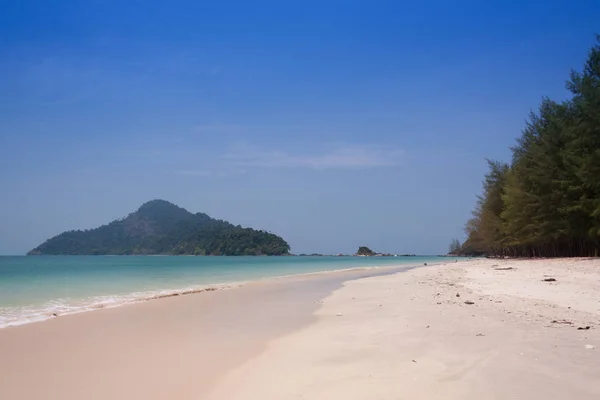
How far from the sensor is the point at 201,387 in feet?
16.4

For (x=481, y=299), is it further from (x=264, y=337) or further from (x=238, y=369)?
(x=238, y=369)

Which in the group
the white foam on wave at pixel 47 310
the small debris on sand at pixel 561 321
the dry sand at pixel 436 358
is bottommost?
the white foam on wave at pixel 47 310

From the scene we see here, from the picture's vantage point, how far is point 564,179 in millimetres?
33188

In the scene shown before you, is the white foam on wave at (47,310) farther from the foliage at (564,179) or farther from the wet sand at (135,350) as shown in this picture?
the foliage at (564,179)

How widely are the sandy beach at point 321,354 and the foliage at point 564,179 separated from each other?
73.8 feet

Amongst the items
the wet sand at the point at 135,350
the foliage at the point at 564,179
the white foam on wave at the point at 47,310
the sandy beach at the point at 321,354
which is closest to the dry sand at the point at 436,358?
the sandy beach at the point at 321,354

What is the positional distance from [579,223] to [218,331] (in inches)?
1337

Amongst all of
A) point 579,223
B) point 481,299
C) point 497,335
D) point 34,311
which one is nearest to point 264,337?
point 497,335

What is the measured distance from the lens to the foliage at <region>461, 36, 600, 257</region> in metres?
29.3

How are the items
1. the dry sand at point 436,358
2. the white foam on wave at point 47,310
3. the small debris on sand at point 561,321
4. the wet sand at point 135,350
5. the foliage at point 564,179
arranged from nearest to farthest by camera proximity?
1. the dry sand at point 436,358
2. the wet sand at point 135,350
3. the small debris on sand at point 561,321
4. the white foam on wave at point 47,310
5. the foliage at point 564,179

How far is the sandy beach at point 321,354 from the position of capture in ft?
15.5

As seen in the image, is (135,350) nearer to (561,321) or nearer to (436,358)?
(436,358)

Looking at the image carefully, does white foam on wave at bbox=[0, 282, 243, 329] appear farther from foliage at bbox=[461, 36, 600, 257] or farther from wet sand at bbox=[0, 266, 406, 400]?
foliage at bbox=[461, 36, 600, 257]

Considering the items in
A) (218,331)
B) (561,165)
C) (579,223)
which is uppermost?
(561,165)
